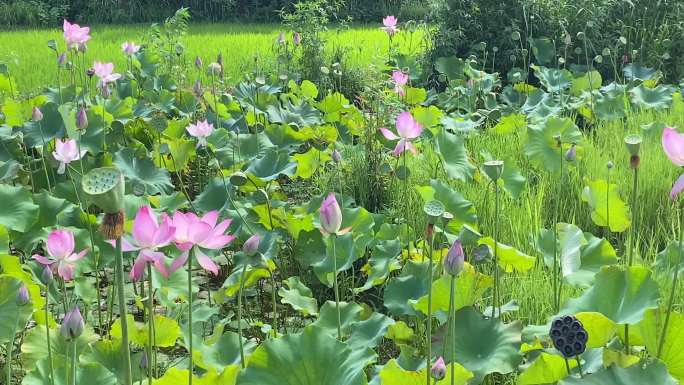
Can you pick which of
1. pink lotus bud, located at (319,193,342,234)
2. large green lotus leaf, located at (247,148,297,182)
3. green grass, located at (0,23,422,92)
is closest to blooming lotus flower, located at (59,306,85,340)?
pink lotus bud, located at (319,193,342,234)

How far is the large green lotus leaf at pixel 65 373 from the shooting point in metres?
1.30

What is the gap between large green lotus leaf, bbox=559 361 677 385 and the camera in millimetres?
1057

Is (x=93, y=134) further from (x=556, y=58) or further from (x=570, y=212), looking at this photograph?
(x=556, y=58)

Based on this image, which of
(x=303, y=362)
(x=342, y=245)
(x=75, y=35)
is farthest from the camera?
(x=75, y=35)

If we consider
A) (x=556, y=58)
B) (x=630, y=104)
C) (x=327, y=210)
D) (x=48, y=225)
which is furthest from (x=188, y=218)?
(x=556, y=58)

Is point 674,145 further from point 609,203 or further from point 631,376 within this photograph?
point 609,203

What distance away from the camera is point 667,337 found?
127 cm

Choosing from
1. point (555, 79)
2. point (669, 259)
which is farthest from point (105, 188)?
point (555, 79)

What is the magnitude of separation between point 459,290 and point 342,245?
0.52 m

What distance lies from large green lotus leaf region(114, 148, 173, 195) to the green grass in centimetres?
219

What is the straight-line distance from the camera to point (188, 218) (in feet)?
3.60

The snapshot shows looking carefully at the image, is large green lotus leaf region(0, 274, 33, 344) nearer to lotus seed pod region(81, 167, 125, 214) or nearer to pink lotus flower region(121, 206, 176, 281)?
pink lotus flower region(121, 206, 176, 281)

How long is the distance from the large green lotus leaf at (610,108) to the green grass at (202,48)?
1335 mm

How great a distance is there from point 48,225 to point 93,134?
28.9 inches
